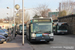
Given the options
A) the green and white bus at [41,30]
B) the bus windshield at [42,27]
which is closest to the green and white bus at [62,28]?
the green and white bus at [41,30]

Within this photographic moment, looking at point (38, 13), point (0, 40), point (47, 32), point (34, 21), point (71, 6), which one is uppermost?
point (71, 6)

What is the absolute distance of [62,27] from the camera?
31.5 m

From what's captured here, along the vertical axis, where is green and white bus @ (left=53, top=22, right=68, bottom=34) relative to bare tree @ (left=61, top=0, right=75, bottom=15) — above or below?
below

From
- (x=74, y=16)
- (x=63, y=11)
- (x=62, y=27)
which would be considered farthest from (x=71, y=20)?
(x=63, y=11)

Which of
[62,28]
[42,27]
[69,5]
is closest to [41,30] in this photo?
[42,27]

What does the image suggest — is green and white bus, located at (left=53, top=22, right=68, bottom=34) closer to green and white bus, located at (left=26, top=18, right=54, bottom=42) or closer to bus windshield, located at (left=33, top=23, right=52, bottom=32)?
green and white bus, located at (left=26, top=18, right=54, bottom=42)

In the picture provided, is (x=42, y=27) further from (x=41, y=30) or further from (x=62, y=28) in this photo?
(x=62, y=28)

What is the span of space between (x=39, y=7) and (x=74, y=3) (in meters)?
17.6

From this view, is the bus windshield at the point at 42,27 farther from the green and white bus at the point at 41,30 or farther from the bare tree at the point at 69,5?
the bare tree at the point at 69,5

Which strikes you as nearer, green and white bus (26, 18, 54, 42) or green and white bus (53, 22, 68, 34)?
green and white bus (26, 18, 54, 42)

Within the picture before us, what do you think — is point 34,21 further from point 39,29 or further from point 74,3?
point 74,3

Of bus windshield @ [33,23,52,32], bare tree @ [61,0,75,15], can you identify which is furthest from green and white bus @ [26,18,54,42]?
bare tree @ [61,0,75,15]

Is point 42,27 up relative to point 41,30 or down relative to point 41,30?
up

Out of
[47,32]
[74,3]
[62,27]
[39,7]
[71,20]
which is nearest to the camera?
[47,32]
